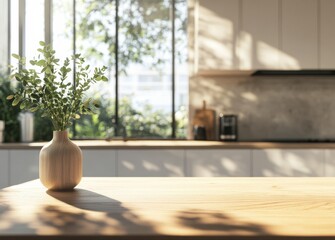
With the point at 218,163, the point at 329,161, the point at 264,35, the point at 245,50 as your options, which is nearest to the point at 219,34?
the point at 245,50

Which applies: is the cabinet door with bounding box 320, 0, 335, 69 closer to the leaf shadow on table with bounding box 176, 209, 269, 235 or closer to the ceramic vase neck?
the ceramic vase neck

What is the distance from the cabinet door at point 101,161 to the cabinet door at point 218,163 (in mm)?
605

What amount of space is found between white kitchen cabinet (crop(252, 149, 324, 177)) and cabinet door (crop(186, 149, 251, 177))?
8 cm

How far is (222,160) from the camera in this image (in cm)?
400

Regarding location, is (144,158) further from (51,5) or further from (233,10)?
(51,5)

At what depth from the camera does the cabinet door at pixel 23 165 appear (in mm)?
3982

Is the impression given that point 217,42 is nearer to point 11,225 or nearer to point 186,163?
point 186,163

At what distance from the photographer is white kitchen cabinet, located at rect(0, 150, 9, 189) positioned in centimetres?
399

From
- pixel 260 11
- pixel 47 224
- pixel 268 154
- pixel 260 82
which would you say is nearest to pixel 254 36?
pixel 260 11

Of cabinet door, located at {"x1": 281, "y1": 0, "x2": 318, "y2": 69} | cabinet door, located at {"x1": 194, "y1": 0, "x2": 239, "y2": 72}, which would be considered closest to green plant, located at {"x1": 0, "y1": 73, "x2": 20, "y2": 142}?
cabinet door, located at {"x1": 194, "y1": 0, "x2": 239, "y2": 72}

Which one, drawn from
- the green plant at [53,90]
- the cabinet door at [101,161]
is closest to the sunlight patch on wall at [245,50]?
the cabinet door at [101,161]

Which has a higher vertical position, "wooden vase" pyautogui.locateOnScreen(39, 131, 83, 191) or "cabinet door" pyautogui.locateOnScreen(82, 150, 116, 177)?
"wooden vase" pyautogui.locateOnScreen(39, 131, 83, 191)

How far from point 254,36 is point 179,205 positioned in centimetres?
299

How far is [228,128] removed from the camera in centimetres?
446
